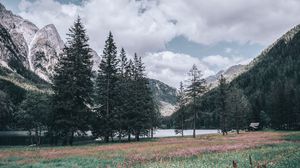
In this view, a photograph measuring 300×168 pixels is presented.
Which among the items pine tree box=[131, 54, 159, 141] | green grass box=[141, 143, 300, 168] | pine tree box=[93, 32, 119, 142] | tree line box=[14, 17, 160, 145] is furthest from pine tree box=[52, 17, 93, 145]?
green grass box=[141, 143, 300, 168]

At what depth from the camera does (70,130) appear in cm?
4353

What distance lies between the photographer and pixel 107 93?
52.6 m

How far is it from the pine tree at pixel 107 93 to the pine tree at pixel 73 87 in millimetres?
4933

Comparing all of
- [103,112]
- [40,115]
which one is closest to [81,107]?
[103,112]

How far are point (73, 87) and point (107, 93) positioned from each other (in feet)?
32.1

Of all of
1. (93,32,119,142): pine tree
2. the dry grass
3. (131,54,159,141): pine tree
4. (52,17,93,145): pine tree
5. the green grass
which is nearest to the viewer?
the green grass

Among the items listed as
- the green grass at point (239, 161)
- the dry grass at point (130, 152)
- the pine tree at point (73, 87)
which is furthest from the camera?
the pine tree at point (73, 87)

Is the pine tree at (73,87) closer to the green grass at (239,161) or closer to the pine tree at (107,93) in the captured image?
the pine tree at (107,93)

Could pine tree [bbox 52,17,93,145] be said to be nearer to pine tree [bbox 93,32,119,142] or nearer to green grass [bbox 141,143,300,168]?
pine tree [bbox 93,32,119,142]

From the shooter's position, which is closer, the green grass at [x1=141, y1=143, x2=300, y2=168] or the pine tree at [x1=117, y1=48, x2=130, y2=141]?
the green grass at [x1=141, y1=143, x2=300, y2=168]

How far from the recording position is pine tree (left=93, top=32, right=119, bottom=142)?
5044cm

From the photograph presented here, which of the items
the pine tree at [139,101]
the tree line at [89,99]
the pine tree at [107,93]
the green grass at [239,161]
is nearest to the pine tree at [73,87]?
the tree line at [89,99]

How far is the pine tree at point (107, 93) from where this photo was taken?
165 ft

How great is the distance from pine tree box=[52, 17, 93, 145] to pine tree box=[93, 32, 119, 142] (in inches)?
194
